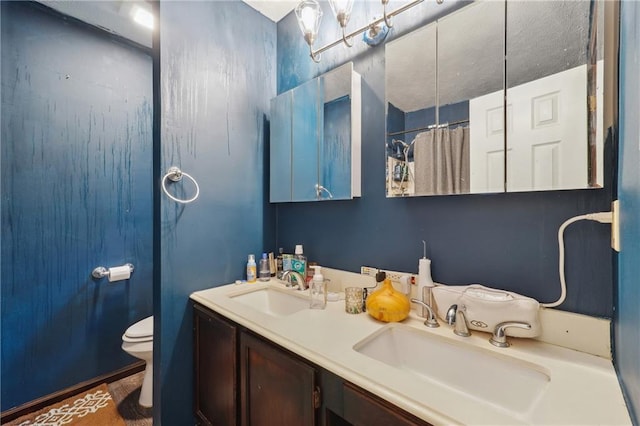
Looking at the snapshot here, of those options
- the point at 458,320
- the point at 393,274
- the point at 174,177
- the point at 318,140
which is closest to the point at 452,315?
the point at 458,320

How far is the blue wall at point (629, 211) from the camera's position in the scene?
0.48 metres

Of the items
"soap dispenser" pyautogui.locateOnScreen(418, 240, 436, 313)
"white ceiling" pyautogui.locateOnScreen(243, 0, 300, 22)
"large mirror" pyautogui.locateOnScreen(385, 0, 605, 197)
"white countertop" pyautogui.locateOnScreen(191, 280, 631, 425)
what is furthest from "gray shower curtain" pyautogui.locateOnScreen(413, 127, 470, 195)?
"white ceiling" pyautogui.locateOnScreen(243, 0, 300, 22)

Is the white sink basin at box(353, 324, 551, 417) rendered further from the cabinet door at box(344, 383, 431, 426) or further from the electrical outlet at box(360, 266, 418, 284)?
the electrical outlet at box(360, 266, 418, 284)

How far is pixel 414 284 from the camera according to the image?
3.62ft

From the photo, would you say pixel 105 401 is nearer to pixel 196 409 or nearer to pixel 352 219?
pixel 196 409

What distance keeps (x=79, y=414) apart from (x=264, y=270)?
54.0 inches

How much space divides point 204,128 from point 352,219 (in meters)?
0.96

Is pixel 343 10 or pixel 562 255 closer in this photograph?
pixel 562 255

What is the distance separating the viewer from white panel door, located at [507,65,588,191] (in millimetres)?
767

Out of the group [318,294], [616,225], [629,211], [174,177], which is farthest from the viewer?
[174,177]

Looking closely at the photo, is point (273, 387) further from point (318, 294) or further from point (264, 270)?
point (264, 270)

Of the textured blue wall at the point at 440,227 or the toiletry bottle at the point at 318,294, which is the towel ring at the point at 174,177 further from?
the toiletry bottle at the point at 318,294

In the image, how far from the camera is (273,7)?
1644 millimetres

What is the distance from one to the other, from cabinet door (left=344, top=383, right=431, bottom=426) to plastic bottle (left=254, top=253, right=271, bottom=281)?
3.28 feet
